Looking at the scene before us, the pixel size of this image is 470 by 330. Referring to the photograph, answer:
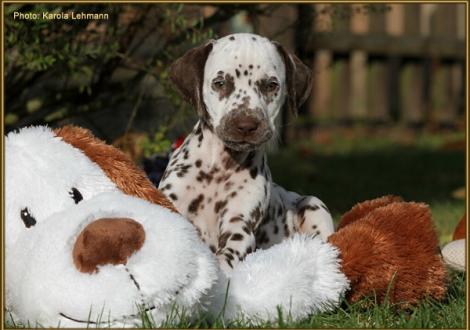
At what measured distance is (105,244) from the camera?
3.11 metres

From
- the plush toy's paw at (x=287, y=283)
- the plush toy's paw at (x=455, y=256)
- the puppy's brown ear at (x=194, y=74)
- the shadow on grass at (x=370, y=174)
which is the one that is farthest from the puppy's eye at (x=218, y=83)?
the shadow on grass at (x=370, y=174)

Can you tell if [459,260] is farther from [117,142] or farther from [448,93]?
[448,93]

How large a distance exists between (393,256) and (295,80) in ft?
4.58

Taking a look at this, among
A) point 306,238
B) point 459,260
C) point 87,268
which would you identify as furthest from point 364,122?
point 87,268

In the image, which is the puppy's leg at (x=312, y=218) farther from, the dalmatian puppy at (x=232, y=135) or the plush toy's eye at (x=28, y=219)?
the plush toy's eye at (x=28, y=219)

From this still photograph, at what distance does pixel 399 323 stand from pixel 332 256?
0.43 meters

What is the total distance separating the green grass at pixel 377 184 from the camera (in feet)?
12.3

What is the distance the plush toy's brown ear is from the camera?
3.78m

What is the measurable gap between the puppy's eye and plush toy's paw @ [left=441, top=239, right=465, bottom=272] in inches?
62.7

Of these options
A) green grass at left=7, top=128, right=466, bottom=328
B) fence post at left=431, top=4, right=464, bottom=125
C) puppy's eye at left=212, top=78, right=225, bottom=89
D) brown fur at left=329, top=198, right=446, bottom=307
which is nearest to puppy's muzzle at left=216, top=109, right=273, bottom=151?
puppy's eye at left=212, top=78, right=225, bottom=89

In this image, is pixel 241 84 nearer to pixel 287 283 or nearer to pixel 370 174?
pixel 287 283

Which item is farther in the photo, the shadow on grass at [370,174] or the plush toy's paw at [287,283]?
the shadow on grass at [370,174]

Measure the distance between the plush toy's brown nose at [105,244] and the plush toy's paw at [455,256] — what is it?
7.96 ft

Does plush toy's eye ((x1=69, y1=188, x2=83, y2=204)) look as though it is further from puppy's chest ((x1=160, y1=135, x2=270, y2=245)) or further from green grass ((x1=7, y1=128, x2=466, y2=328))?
puppy's chest ((x1=160, y1=135, x2=270, y2=245))
